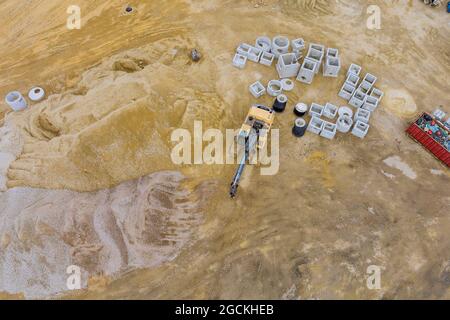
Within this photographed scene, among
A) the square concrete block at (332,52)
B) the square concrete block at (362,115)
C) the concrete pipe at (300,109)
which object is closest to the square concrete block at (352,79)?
the square concrete block at (332,52)

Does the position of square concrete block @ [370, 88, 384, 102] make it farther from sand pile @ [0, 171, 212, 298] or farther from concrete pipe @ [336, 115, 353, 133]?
sand pile @ [0, 171, 212, 298]

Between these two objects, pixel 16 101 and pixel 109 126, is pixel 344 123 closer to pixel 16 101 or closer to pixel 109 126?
pixel 109 126

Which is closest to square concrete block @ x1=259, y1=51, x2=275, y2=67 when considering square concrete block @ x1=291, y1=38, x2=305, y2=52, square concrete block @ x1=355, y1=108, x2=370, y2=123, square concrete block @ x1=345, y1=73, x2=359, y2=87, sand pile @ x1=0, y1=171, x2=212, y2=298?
square concrete block @ x1=291, y1=38, x2=305, y2=52

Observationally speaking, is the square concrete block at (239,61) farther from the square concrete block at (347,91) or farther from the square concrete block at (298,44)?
the square concrete block at (347,91)
